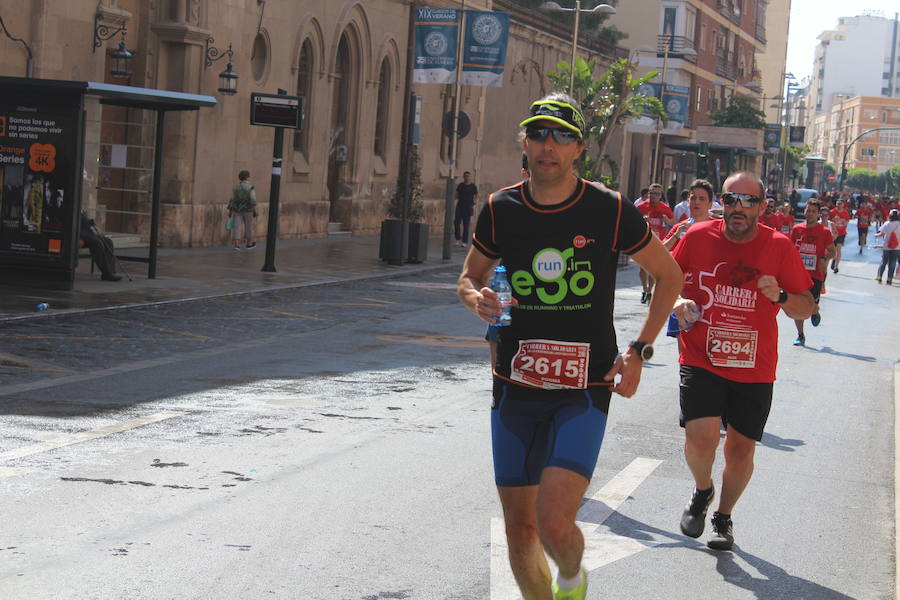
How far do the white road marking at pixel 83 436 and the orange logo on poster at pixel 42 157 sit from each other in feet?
27.5

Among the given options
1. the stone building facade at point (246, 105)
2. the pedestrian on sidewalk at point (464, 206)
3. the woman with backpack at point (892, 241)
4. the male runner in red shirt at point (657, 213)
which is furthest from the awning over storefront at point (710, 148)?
the male runner in red shirt at point (657, 213)

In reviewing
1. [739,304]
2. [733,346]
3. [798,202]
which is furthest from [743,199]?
[798,202]

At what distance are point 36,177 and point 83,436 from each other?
934 cm

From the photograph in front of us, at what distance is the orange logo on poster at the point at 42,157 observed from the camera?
16.5 metres

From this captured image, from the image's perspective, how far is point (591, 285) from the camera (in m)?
4.54

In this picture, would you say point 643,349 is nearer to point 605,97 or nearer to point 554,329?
point 554,329

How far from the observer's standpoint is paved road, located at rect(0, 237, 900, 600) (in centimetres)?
557

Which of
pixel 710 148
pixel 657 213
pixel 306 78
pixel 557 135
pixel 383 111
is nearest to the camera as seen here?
pixel 557 135

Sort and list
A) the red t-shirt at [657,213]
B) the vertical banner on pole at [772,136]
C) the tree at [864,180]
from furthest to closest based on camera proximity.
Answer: the tree at [864,180] < the vertical banner on pole at [772,136] < the red t-shirt at [657,213]

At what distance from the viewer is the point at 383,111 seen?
116ft

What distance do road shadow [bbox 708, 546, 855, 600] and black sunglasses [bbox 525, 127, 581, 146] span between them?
229 cm

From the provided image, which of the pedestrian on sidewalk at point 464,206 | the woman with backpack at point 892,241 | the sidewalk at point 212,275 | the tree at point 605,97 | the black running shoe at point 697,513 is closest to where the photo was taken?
the black running shoe at point 697,513

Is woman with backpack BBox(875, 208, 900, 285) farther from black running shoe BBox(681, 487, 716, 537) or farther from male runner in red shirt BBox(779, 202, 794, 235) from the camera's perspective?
black running shoe BBox(681, 487, 716, 537)

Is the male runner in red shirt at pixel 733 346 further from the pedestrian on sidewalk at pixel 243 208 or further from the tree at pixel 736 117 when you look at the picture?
the tree at pixel 736 117
